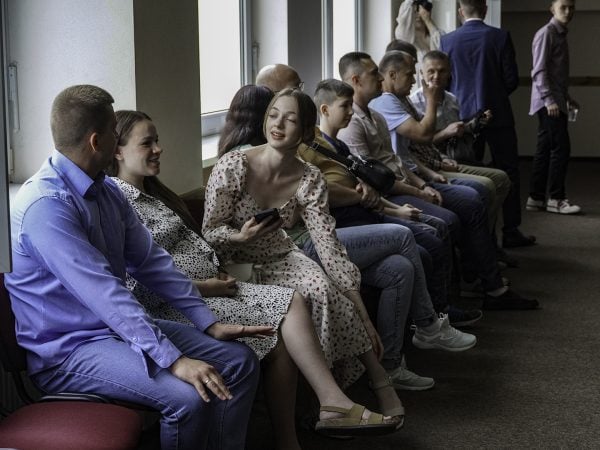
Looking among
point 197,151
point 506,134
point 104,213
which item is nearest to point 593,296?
point 506,134

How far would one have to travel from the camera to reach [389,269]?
4.09 meters

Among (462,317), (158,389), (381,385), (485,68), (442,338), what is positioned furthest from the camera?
(485,68)

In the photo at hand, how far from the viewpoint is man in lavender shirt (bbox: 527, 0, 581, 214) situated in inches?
323

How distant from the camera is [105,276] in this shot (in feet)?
8.37

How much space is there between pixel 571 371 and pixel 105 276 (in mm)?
2487

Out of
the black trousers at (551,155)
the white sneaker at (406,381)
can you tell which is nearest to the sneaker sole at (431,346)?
the white sneaker at (406,381)

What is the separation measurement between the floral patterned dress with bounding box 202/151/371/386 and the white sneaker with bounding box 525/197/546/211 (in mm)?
5376

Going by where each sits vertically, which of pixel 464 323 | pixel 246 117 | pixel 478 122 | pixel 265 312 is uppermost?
pixel 246 117

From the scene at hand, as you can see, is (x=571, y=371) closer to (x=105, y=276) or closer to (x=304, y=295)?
(x=304, y=295)

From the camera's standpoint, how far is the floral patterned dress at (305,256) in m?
3.50

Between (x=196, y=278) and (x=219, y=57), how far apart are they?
2.44 m

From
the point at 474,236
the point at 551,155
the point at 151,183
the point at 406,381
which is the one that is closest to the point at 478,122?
the point at 474,236

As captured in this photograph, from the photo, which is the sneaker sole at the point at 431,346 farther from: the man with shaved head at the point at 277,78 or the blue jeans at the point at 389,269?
the man with shaved head at the point at 277,78

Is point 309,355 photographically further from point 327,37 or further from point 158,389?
point 327,37
